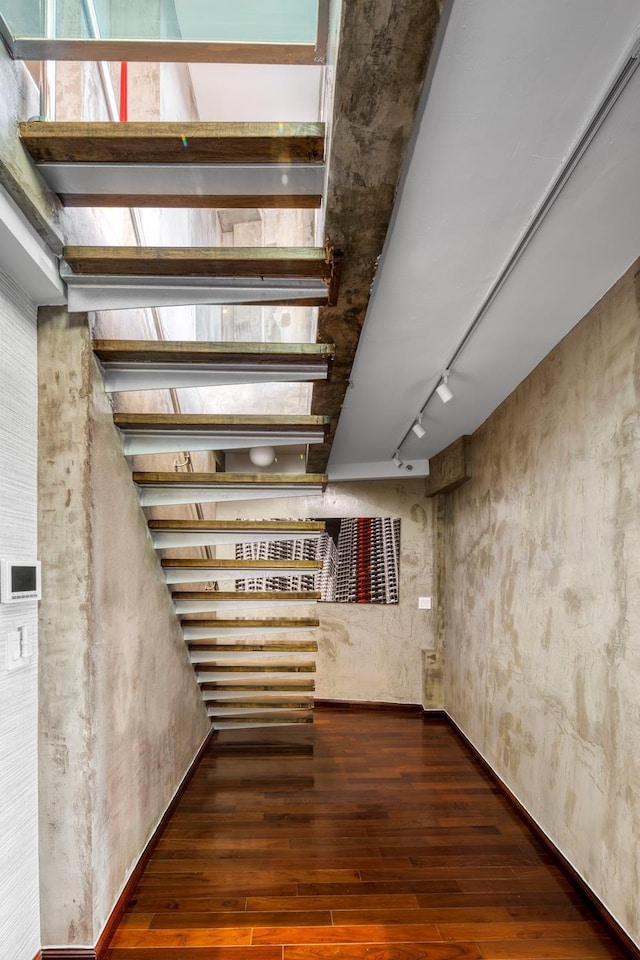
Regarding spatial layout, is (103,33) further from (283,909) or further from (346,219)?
(283,909)

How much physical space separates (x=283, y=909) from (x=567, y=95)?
3.14 m

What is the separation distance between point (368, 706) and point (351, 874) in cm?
287

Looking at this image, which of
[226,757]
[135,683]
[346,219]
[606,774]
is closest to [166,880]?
[135,683]

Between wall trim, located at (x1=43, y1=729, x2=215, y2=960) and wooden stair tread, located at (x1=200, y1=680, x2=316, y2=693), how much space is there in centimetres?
71

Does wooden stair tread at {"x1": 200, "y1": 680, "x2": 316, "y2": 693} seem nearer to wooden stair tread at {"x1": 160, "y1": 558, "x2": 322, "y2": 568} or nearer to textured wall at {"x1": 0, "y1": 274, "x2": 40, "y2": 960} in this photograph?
wooden stair tread at {"x1": 160, "y1": 558, "x2": 322, "y2": 568}

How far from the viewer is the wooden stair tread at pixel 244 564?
3.25 meters

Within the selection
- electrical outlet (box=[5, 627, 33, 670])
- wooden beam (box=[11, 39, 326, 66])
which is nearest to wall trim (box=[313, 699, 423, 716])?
electrical outlet (box=[5, 627, 33, 670])

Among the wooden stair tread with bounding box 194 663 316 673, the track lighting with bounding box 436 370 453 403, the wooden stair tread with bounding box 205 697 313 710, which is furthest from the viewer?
the wooden stair tread with bounding box 205 697 313 710

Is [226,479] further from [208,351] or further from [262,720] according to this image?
[262,720]

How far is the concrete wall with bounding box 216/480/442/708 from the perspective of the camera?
5.55 m

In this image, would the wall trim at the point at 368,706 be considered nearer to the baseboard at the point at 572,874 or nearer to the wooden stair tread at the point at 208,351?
the baseboard at the point at 572,874

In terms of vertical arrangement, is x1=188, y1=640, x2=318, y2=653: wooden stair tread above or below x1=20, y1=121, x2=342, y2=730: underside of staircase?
below

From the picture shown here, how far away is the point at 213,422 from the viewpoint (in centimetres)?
256

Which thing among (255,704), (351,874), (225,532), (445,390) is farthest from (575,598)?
(255,704)
